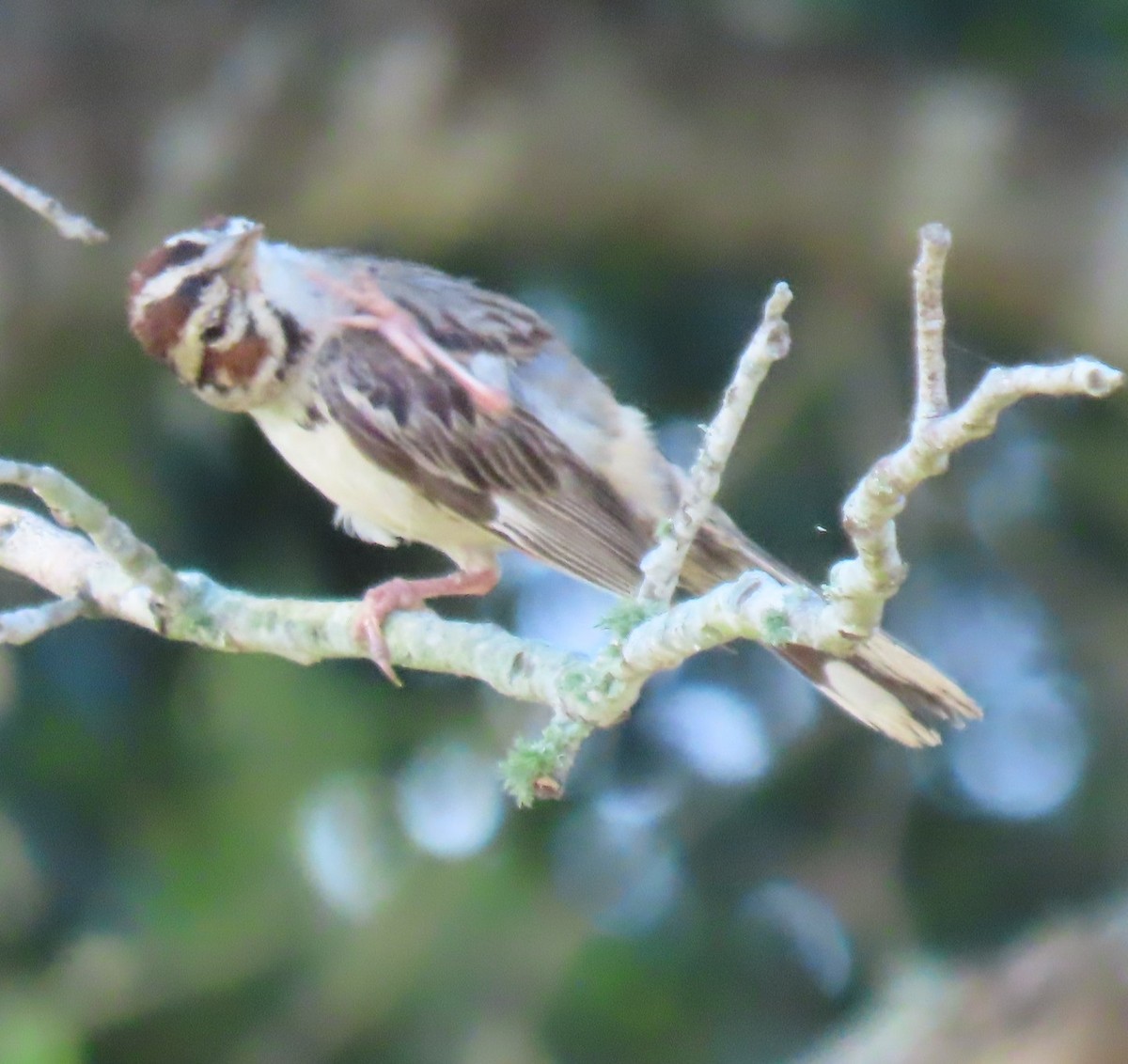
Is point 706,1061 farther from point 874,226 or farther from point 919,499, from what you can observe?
point 874,226

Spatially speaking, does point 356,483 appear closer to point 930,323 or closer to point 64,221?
point 64,221

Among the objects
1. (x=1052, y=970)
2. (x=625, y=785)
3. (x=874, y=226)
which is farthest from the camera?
(x=625, y=785)

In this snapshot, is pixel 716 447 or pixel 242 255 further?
pixel 242 255

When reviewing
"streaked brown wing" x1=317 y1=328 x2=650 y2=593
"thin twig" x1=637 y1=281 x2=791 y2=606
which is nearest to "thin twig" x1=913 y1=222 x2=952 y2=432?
"thin twig" x1=637 y1=281 x2=791 y2=606

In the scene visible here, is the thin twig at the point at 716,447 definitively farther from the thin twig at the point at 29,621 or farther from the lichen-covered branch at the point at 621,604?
the thin twig at the point at 29,621

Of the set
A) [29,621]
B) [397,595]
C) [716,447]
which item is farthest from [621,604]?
[397,595]

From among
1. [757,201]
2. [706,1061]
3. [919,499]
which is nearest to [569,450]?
[757,201]
